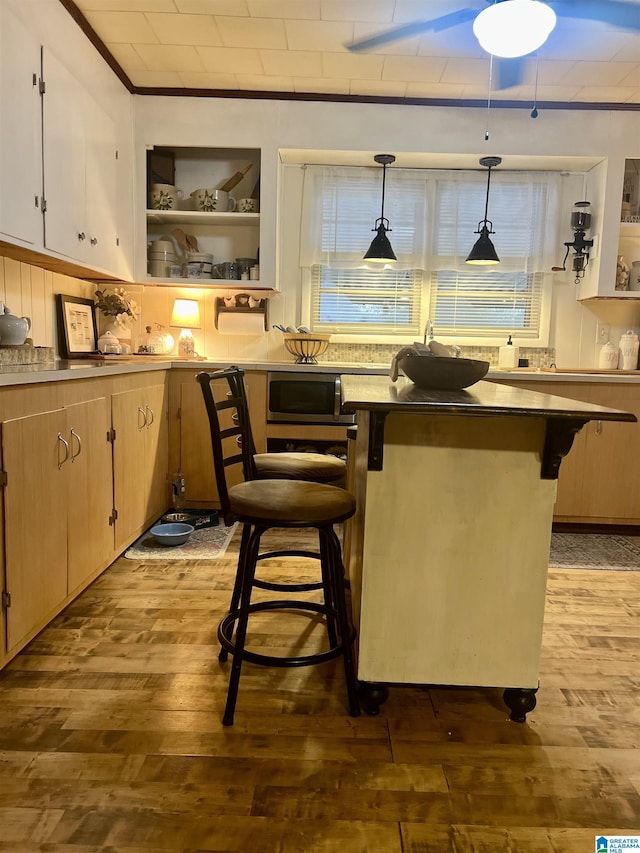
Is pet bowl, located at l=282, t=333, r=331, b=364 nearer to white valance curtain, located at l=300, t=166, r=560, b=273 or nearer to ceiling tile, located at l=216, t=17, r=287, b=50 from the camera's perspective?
white valance curtain, located at l=300, t=166, r=560, b=273

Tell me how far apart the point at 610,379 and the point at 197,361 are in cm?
242

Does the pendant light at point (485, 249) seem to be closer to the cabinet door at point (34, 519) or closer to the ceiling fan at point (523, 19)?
the ceiling fan at point (523, 19)

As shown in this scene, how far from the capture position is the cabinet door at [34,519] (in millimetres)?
1786

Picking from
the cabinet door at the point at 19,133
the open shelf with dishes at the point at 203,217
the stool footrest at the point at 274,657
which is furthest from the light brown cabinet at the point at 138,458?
the stool footrest at the point at 274,657

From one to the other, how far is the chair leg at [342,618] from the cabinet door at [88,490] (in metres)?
1.02

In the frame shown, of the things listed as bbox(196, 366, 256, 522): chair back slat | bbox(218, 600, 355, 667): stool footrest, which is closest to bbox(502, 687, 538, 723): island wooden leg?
bbox(218, 600, 355, 667): stool footrest

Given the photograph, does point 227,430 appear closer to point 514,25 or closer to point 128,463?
Answer: point 128,463

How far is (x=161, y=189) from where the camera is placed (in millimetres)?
3787

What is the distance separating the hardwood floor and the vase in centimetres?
215

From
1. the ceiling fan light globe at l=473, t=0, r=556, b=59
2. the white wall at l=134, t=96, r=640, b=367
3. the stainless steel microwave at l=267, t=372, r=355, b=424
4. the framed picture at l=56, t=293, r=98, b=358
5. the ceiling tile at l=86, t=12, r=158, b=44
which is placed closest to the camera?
the ceiling fan light globe at l=473, t=0, r=556, b=59

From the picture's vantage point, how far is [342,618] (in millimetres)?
1769

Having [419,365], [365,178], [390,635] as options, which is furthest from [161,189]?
[390,635]

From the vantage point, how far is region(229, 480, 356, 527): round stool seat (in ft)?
5.33

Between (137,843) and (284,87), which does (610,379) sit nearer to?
(284,87)
